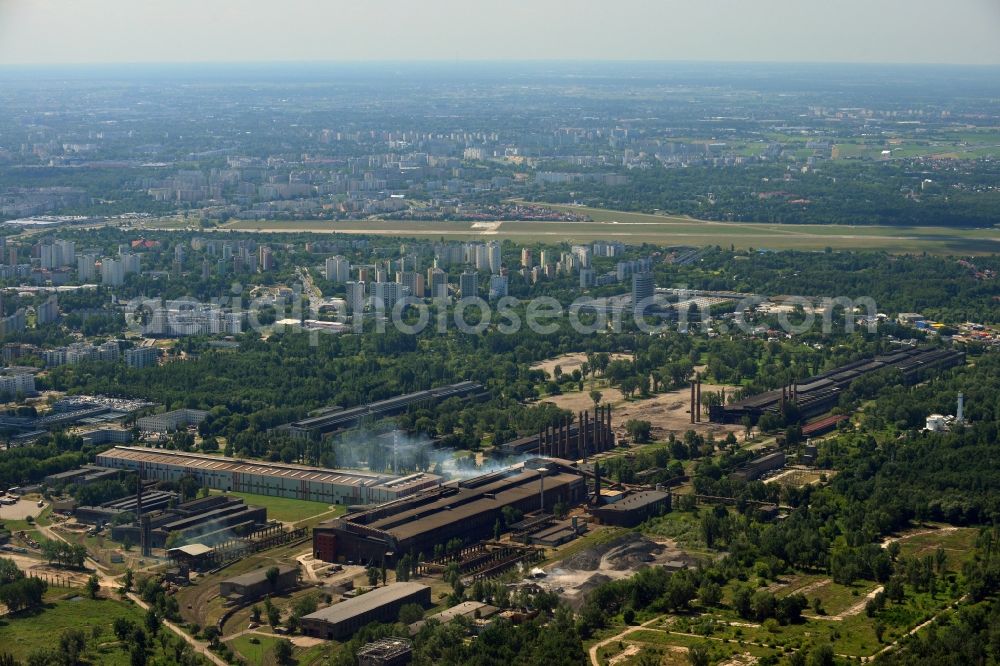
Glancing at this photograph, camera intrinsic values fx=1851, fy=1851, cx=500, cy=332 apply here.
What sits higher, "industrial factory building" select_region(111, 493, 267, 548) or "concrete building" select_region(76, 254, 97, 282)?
"industrial factory building" select_region(111, 493, 267, 548)

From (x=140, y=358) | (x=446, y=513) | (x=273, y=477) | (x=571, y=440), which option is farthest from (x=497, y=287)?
(x=446, y=513)

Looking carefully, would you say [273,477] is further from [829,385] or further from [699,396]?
[829,385]

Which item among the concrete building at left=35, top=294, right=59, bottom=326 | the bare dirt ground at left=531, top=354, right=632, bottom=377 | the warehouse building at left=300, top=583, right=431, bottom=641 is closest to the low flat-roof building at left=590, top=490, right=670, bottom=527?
the warehouse building at left=300, top=583, right=431, bottom=641

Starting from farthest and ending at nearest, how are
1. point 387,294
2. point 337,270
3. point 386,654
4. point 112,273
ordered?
point 112,273 < point 337,270 < point 387,294 < point 386,654

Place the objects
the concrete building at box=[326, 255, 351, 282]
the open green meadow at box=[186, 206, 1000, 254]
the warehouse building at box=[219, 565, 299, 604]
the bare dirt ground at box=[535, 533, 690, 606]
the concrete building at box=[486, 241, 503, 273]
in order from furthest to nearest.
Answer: the open green meadow at box=[186, 206, 1000, 254] < the concrete building at box=[486, 241, 503, 273] < the concrete building at box=[326, 255, 351, 282] < the bare dirt ground at box=[535, 533, 690, 606] < the warehouse building at box=[219, 565, 299, 604]

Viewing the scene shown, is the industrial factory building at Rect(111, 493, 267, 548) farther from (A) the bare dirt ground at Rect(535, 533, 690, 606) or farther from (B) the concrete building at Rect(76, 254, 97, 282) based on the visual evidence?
(B) the concrete building at Rect(76, 254, 97, 282)

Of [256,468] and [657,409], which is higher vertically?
[256,468]

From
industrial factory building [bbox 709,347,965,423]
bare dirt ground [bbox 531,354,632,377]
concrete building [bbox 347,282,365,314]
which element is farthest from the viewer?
concrete building [bbox 347,282,365,314]
